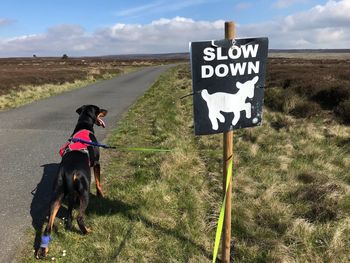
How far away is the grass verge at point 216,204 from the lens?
3787 millimetres

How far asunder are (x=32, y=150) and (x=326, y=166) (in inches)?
232

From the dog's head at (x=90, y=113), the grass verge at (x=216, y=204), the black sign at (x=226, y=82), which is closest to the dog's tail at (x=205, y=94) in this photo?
the black sign at (x=226, y=82)

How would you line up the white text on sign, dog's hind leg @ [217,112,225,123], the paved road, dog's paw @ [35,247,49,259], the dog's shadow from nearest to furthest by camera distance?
the white text on sign, dog's hind leg @ [217,112,225,123], dog's paw @ [35,247,49,259], the dog's shadow, the paved road

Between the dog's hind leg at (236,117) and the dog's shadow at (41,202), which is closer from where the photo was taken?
the dog's hind leg at (236,117)

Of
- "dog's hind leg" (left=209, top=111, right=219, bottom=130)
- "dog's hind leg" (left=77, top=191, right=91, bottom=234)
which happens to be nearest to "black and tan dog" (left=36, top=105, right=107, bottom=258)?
"dog's hind leg" (left=77, top=191, right=91, bottom=234)

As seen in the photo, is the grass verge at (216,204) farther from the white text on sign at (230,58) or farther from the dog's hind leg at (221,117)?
the white text on sign at (230,58)

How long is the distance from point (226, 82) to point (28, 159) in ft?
17.4

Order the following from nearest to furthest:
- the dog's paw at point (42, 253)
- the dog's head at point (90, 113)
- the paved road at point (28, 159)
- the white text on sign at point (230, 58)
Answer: the white text on sign at point (230, 58), the dog's paw at point (42, 253), the paved road at point (28, 159), the dog's head at point (90, 113)

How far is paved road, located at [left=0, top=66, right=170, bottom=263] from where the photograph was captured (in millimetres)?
4484

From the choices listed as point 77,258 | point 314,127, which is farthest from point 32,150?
point 314,127

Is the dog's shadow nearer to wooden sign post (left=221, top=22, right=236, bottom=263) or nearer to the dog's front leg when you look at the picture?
the dog's front leg

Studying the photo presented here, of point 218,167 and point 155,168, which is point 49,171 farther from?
point 218,167

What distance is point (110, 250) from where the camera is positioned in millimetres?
3797

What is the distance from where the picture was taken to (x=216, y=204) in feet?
16.0
